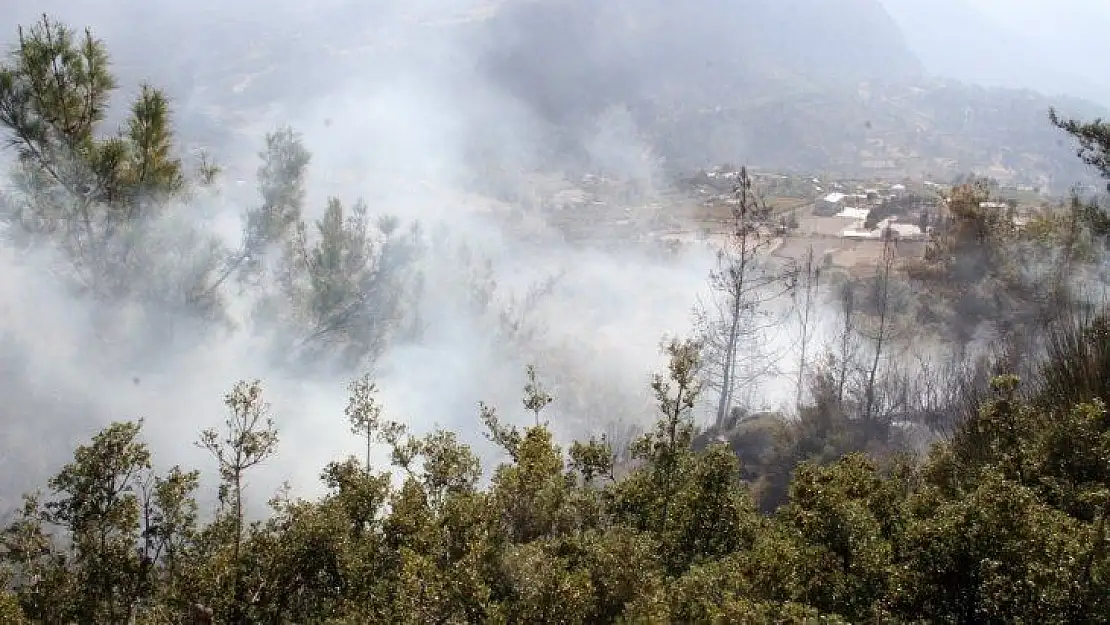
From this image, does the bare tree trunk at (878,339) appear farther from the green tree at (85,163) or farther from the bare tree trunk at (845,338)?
the green tree at (85,163)

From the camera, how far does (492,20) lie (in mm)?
127438

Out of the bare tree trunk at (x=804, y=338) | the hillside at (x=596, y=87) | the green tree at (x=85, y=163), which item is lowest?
the bare tree trunk at (x=804, y=338)

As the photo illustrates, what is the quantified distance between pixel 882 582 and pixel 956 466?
369cm

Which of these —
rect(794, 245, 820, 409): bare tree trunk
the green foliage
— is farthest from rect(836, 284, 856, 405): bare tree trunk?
the green foliage

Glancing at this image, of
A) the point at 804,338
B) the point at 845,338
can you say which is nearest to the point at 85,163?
the point at 845,338

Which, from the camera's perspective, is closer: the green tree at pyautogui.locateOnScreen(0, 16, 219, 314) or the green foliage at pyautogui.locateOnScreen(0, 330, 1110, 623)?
the green foliage at pyautogui.locateOnScreen(0, 330, 1110, 623)

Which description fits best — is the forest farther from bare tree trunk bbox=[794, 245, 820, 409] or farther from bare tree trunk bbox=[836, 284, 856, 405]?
bare tree trunk bbox=[794, 245, 820, 409]

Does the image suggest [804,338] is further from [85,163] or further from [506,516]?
[85,163]

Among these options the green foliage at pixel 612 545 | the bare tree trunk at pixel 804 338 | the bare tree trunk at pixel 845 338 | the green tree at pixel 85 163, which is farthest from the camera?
the bare tree trunk at pixel 804 338

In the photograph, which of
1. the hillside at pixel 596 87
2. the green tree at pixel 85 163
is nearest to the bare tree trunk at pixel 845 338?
the green tree at pixel 85 163

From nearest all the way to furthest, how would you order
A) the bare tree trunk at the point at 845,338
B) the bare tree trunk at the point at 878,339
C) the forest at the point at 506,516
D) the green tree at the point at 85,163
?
1. the forest at the point at 506,516
2. the green tree at the point at 85,163
3. the bare tree trunk at the point at 878,339
4. the bare tree trunk at the point at 845,338

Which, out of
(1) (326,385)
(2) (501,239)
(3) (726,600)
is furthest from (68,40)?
(2) (501,239)

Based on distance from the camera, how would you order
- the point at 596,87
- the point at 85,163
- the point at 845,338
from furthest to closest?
the point at 596,87
the point at 845,338
the point at 85,163

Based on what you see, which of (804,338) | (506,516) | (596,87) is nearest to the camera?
(506,516)
